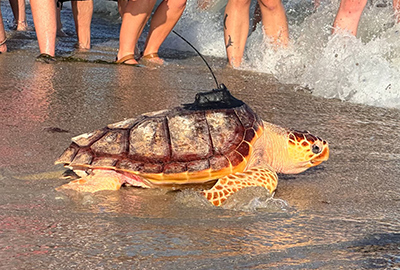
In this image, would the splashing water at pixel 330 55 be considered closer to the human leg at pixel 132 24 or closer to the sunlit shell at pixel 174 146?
the human leg at pixel 132 24

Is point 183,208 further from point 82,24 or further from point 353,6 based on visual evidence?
point 82,24

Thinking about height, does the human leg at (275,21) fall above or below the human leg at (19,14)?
above

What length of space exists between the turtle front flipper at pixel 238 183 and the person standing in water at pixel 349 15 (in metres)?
3.00

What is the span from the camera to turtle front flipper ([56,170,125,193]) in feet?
8.54

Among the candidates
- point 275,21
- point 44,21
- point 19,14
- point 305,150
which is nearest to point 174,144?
point 305,150

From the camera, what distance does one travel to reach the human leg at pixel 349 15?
526cm

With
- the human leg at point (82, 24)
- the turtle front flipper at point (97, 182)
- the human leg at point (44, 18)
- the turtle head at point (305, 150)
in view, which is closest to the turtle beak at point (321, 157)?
the turtle head at point (305, 150)

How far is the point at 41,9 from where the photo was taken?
5.16 meters

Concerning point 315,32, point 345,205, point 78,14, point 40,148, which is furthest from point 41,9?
point 345,205

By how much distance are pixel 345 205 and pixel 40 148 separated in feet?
5.15

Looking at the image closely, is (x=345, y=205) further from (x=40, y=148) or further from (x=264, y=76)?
(x=264, y=76)

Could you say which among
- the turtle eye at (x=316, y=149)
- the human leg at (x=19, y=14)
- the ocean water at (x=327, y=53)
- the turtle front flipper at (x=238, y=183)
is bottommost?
the human leg at (x=19, y=14)

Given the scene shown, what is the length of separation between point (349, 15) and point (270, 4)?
0.71 metres

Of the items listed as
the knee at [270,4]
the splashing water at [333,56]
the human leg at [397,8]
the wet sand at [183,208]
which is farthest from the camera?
the human leg at [397,8]
